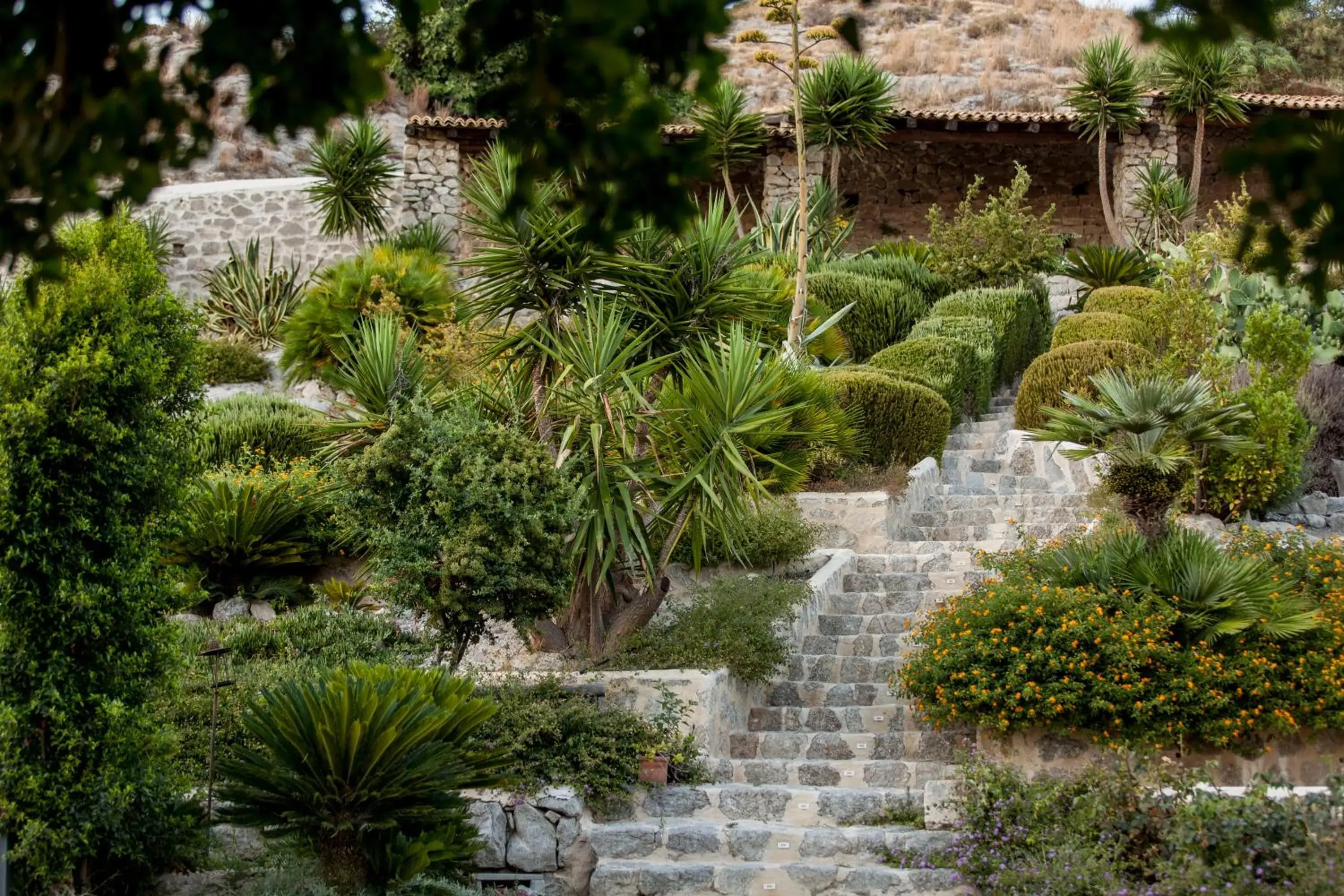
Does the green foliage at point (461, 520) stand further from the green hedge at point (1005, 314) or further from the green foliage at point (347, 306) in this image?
the green hedge at point (1005, 314)

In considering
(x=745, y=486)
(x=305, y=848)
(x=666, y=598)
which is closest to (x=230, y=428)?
(x=666, y=598)

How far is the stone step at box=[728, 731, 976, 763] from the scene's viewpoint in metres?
9.87

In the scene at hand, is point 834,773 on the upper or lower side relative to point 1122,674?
lower

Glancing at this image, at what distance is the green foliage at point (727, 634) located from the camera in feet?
33.8

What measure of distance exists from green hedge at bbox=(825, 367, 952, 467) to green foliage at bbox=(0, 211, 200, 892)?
7.83 meters

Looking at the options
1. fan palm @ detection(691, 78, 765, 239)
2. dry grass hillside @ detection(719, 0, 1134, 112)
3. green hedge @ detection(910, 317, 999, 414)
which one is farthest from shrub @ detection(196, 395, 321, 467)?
dry grass hillside @ detection(719, 0, 1134, 112)

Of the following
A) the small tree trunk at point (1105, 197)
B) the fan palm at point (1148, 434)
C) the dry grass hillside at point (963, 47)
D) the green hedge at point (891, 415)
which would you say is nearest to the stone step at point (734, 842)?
the fan palm at point (1148, 434)

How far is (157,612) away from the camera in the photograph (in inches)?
319

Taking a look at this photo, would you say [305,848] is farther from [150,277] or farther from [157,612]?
[150,277]

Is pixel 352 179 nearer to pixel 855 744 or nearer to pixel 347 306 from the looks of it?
pixel 347 306

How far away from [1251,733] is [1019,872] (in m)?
2.40

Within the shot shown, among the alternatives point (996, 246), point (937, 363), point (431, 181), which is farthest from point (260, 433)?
point (996, 246)

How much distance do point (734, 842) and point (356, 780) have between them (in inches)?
96.9

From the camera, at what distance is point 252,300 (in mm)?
20688
